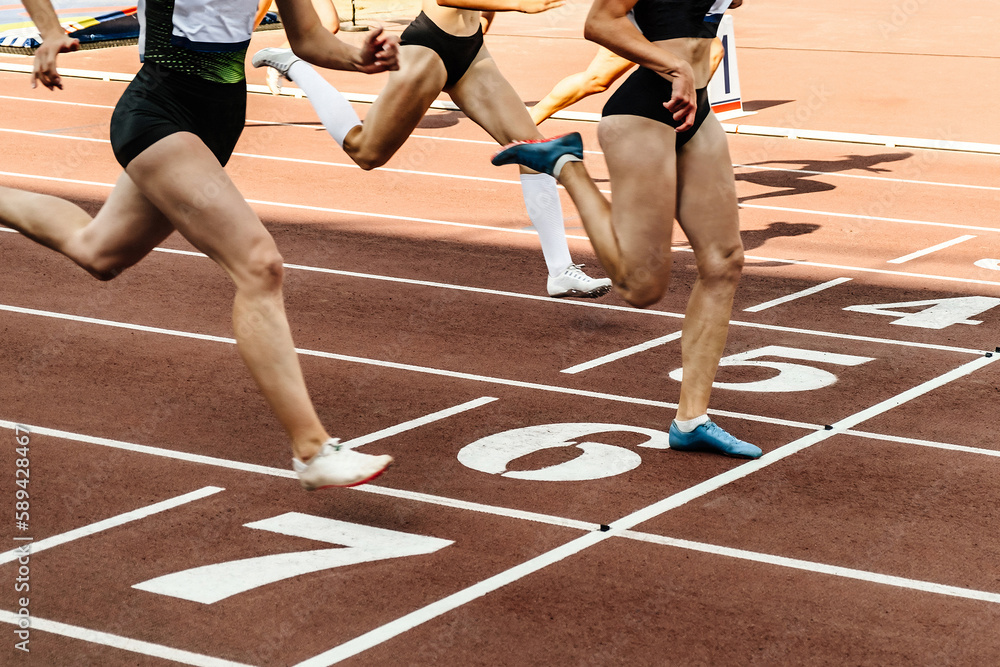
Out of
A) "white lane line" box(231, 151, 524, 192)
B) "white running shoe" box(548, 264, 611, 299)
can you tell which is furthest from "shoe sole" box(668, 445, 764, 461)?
"white lane line" box(231, 151, 524, 192)

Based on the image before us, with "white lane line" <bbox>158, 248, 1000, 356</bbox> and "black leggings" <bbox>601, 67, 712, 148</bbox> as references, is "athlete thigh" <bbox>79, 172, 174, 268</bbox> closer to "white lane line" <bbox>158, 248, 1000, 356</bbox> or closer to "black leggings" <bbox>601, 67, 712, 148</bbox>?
"black leggings" <bbox>601, 67, 712, 148</bbox>

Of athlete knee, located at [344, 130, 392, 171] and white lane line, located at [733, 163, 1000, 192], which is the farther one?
white lane line, located at [733, 163, 1000, 192]

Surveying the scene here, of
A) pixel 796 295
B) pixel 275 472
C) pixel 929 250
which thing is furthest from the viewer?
pixel 929 250

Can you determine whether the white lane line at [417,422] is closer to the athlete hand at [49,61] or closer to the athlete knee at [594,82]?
the athlete hand at [49,61]

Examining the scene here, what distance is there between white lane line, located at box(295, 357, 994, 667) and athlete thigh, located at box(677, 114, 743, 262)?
98 centimetres

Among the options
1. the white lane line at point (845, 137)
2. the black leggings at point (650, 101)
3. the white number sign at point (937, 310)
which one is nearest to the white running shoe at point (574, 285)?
the black leggings at point (650, 101)

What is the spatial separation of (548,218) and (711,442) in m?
2.21

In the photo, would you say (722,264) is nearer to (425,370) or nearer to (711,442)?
(711,442)

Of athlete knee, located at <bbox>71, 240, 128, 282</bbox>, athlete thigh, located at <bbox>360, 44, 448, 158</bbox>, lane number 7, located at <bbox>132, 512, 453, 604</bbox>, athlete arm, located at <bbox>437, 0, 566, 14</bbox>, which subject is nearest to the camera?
lane number 7, located at <bbox>132, 512, 453, 604</bbox>

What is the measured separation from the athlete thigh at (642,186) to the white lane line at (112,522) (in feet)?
6.53

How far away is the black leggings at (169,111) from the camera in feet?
16.4

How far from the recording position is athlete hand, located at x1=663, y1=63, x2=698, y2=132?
539cm

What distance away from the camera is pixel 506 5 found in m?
6.89

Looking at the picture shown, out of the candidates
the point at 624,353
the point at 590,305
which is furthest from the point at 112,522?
the point at 590,305
